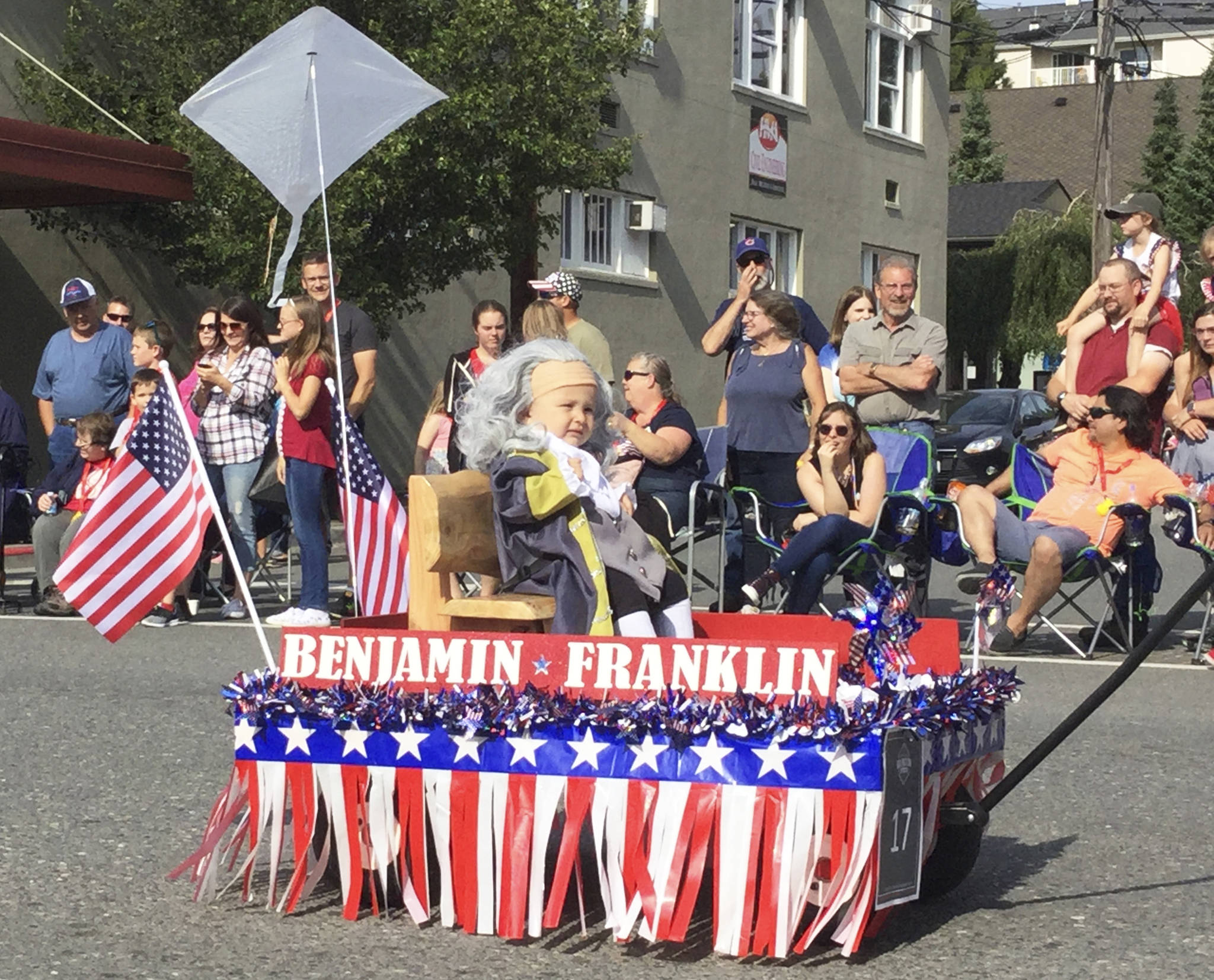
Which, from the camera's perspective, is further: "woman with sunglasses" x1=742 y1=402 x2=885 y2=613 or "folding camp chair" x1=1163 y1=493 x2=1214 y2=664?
"woman with sunglasses" x1=742 y1=402 x2=885 y2=613

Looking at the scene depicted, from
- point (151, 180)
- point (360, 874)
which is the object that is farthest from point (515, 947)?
point (151, 180)

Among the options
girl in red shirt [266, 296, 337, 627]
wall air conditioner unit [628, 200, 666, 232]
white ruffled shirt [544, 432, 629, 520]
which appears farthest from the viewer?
wall air conditioner unit [628, 200, 666, 232]

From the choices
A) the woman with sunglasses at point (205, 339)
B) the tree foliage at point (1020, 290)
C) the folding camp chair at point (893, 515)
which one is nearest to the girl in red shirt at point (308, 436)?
Result: the woman with sunglasses at point (205, 339)

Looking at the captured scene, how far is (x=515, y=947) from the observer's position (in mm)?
4266

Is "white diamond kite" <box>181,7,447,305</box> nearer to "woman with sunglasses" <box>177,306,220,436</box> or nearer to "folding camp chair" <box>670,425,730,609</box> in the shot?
"folding camp chair" <box>670,425,730,609</box>

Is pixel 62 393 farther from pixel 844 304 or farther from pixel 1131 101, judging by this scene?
pixel 1131 101

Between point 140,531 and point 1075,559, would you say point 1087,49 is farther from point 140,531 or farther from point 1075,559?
point 140,531

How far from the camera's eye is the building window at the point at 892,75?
111 feet

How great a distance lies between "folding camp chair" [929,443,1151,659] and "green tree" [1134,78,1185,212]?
6162 centimetres

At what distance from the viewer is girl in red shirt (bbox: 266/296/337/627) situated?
10.2 metres

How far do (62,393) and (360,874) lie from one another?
28.8 ft

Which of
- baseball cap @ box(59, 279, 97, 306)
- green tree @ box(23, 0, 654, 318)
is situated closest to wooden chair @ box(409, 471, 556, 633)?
baseball cap @ box(59, 279, 97, 306)

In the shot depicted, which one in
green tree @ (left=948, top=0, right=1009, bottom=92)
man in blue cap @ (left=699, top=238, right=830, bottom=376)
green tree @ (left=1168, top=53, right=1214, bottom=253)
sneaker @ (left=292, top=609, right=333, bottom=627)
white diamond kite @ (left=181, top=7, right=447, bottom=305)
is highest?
green tree @ (left=948, top=0, right=1009, bottom=92)

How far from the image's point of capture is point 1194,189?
66.6 metres
